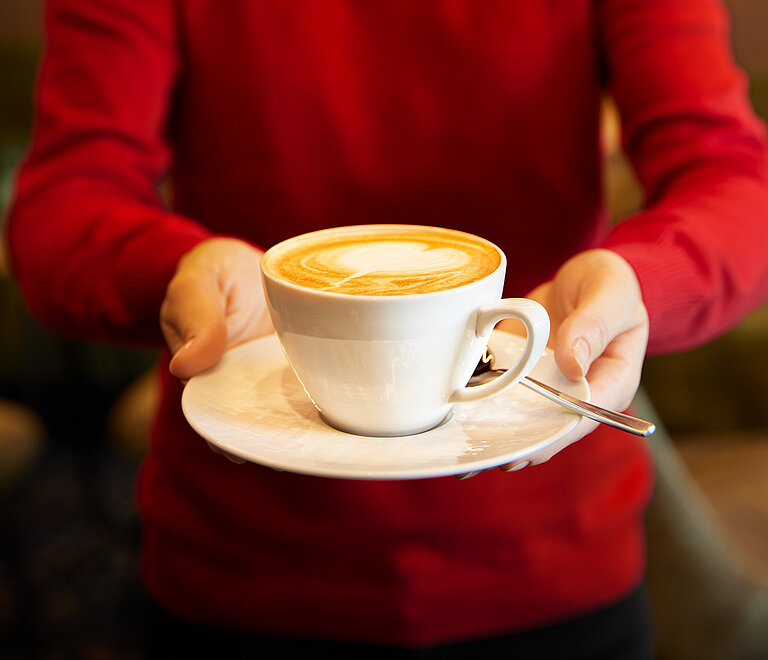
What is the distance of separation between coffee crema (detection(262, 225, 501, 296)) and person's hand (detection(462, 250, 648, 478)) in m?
0.07

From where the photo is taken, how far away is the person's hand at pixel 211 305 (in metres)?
0.59

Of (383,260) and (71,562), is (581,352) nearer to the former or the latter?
(383,260)

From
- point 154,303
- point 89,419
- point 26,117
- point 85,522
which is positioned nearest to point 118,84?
point 154,303

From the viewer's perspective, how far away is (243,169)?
0.85 meters

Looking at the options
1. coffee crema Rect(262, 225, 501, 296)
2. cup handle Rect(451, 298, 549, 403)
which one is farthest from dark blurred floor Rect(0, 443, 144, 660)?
cup handle Rect(451, 298, 549, 403)

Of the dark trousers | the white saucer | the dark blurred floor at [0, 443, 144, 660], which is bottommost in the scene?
the dark blurred floor at [0, 443, 144, 660]

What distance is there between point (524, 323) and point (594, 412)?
Result: 72mm

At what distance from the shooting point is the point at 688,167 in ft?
2.54

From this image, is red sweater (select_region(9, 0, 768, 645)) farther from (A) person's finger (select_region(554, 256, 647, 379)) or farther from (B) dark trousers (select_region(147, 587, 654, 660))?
(A) person's finger (select_region(554, 256, 647, 379))

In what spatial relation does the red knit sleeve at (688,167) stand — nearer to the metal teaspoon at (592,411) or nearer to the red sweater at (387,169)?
the red sweater at (387,169)

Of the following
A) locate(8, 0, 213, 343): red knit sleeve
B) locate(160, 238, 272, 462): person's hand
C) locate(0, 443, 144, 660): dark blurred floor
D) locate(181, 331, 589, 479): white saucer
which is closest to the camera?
locate(181, 331, 589, 479): white saucer

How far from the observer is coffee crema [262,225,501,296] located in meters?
0.55

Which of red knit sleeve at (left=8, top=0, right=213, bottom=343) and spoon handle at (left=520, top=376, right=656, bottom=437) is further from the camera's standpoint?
red knit sleeve at (left=8, top=0, right=213, bottom=343)

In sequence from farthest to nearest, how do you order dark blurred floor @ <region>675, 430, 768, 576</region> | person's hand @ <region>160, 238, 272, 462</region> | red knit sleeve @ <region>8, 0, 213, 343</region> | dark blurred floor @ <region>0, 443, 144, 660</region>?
dark blurred floor @ <region>0, 443, 144, 660</region>
dark blurred floor @ <region>675, 430, 768, 576</region>
red knit sleeve @ <region>8, 0, 213, 343</region>
person's hand @ <region>160, 238, 272, 462</region>
